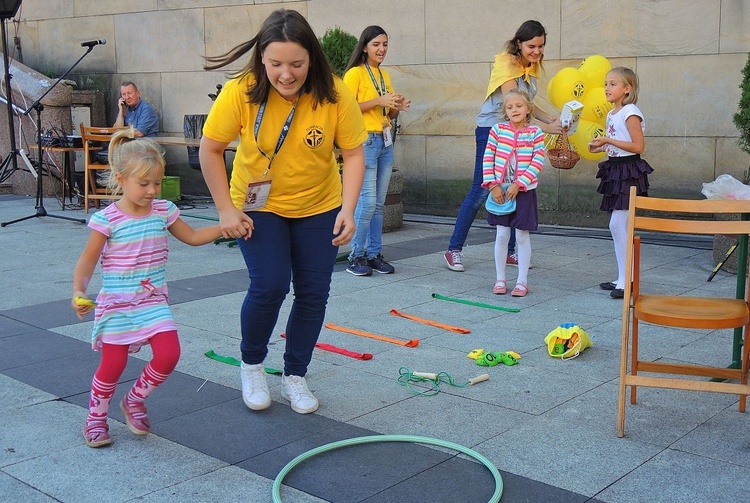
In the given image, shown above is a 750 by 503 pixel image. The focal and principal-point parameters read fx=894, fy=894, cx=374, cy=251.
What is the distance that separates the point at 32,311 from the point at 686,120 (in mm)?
6623

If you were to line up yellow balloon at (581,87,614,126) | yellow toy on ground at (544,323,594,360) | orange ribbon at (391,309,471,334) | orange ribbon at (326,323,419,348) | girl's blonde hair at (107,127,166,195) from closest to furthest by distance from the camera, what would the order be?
girl's blonde hair at (107,127,166,195) → yellow toy on ground at (544,323,594,360) → orange ribbon at (326,323,419,348) → orange ribbon at (391,309,471,334) → yellow balloon at (581,87,614,126)

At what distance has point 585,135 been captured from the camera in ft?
25.3

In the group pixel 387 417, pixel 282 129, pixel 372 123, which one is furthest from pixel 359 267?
pixel 282 129

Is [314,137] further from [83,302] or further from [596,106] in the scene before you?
[596,106]

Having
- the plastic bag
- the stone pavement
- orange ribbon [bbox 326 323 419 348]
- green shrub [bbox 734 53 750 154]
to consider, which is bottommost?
the stone pavement

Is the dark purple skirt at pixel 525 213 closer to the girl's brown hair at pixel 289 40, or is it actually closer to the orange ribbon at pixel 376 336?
the orange ribbon at pixel 376 336

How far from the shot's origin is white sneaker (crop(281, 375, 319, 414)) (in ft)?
14.1

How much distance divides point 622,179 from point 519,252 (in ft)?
3.06

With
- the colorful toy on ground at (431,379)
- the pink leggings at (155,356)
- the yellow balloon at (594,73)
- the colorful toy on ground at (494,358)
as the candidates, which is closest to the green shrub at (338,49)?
the yellow balloon at (594,73)

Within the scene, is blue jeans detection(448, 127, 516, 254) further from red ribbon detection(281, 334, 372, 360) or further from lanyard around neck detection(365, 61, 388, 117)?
red ribbon detection(281, 334, 372, 360)

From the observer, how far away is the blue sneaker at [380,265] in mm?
7594

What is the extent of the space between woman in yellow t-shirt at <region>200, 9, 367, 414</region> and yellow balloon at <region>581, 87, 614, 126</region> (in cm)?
398

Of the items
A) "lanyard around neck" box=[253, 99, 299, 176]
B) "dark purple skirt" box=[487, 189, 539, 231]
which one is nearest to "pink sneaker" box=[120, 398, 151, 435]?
"lanyard around neck" box=[253, 99, 299, 176]

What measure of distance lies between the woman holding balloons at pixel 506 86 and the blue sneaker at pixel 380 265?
0.51 m
